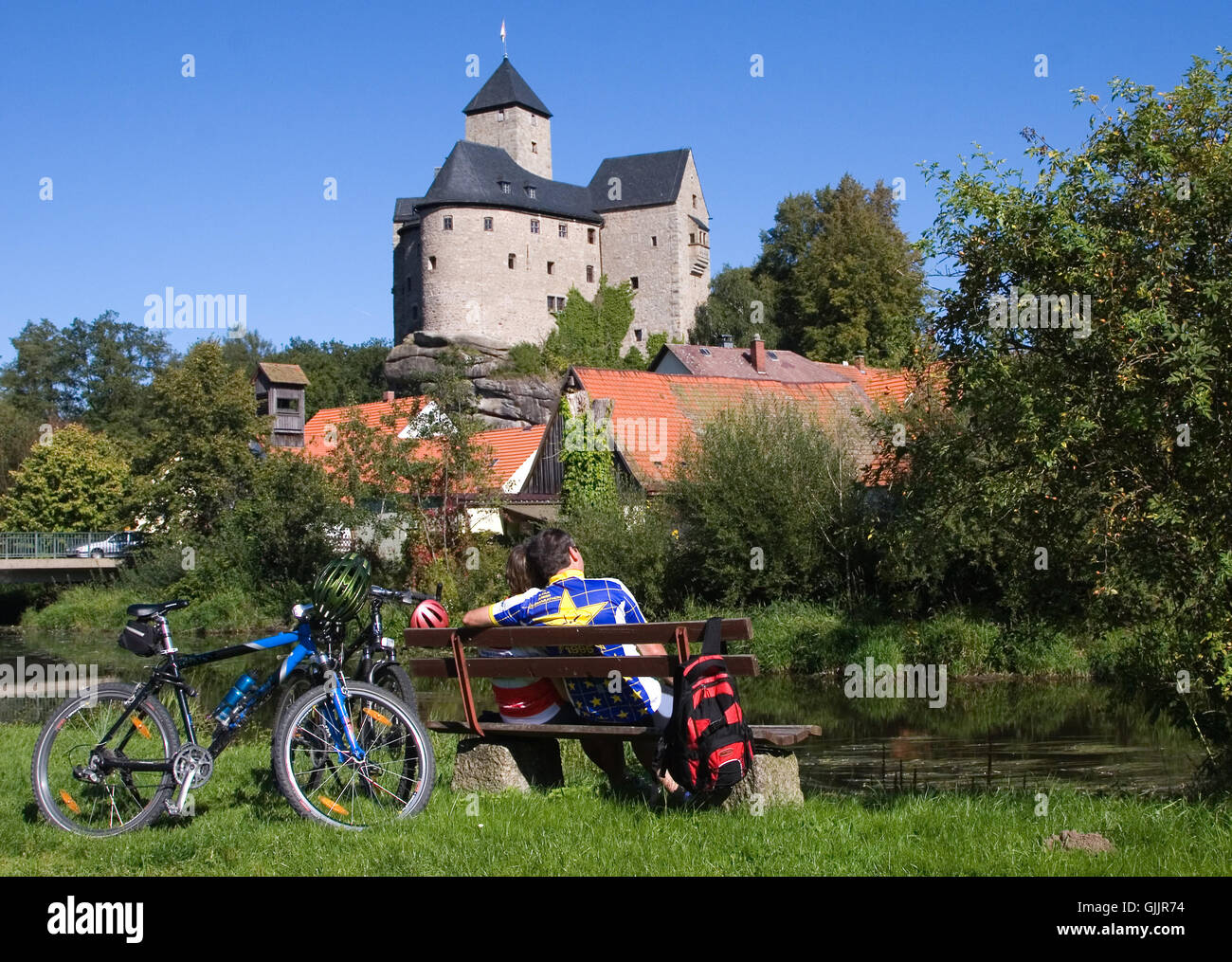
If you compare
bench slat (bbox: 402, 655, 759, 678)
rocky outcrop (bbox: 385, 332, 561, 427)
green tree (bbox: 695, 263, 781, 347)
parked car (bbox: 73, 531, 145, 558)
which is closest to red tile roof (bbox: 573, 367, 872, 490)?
parked car (bbox: 73, 531, 145, 558)

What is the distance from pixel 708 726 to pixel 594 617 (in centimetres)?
87

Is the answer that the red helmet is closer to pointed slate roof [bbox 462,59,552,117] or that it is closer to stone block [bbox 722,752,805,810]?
stone block [bbox 722,752,805,810]

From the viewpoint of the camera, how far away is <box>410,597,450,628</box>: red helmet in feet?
20.8

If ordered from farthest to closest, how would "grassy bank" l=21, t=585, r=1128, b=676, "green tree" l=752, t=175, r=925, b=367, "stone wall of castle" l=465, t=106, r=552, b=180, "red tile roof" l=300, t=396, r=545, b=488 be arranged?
"stone wall of castle" l=465, t=106, r=552, b=180
"green tree" l=752, t=175, r=925, b=367
"red tile roof" l=300, t=396, r=545, b=488
"grassy bank" l=21, t=585, r=1128, b=676

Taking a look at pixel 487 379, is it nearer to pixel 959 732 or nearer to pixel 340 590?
pixel 959 732

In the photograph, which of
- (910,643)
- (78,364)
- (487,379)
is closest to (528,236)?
(487,379)

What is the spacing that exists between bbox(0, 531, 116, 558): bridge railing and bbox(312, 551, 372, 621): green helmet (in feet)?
129

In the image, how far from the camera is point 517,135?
81.8m

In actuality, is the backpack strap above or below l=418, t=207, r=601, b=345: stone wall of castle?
below

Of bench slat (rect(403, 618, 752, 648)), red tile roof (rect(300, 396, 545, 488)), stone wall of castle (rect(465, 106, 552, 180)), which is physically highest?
stone wall of castle (rect(465, 106, 552, 180))

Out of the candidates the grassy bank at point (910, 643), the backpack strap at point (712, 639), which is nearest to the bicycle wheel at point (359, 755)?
the backpack strap at point (712, 639)

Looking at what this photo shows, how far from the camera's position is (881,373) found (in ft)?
114
